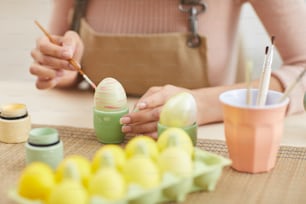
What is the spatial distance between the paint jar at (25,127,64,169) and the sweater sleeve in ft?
1.37

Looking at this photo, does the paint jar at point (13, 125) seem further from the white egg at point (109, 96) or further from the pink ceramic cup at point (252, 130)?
the pink ceramic cup at point (252, 130)

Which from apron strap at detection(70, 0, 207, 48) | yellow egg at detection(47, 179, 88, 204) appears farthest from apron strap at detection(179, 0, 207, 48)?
yellow egg at detection(47, 179, 88, 204)

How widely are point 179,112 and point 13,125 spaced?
0.24m

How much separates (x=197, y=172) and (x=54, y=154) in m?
0.17

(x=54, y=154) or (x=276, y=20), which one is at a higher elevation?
(x=276, y=20)

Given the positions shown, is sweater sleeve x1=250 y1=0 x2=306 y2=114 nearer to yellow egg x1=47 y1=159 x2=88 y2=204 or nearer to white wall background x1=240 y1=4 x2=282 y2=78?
white wall background x1=240 y1=4 x2=282 y2=78

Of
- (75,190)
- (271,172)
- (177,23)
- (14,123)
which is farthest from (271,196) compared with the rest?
(177,23)

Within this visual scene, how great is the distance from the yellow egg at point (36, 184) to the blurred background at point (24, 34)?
84cm

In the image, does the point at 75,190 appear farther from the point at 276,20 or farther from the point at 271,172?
the point at 276,20

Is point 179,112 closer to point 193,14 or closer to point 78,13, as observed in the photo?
point 193,14

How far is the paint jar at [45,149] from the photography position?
2.06 feet

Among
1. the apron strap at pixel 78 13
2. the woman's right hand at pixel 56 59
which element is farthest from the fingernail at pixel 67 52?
the apron strap at pixel 78 13

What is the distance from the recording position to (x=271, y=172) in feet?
2.15

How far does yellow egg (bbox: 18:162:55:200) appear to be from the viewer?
51cm
